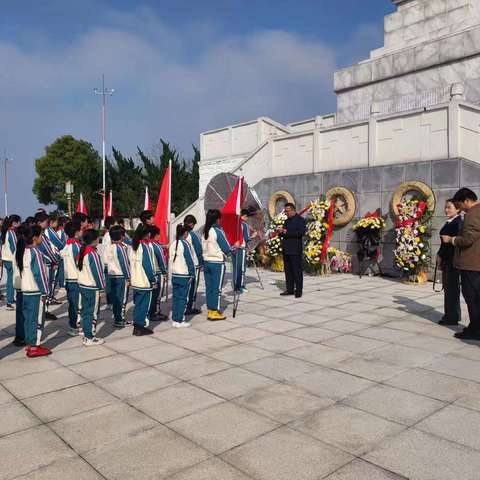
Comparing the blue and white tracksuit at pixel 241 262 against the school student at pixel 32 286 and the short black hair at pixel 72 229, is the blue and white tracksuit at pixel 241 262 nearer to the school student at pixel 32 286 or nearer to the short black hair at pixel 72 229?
the short black hair at pixel 72 229

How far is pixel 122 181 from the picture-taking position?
37.6 metres

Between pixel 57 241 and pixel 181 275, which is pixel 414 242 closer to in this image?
pixel 181 275

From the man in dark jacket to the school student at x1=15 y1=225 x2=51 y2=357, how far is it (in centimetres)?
520

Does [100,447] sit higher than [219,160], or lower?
lower

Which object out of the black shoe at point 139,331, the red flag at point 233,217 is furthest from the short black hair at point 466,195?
the black shoe at point 139,331

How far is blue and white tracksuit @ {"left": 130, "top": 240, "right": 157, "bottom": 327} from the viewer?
6254mm

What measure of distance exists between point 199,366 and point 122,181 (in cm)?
3446

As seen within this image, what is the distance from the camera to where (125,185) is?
1453 inches

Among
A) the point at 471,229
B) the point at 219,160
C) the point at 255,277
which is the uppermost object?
the point at 219,160

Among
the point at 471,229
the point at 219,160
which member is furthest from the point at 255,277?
the point at 219,160

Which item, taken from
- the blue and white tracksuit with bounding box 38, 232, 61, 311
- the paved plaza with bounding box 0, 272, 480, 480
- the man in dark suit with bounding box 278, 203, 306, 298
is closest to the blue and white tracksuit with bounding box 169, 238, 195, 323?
the paved plaza with bounding box 0, 272, 480, 480

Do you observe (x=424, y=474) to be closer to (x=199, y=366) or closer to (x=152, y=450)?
(x=152, y=450)

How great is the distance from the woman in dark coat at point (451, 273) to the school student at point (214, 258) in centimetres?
329

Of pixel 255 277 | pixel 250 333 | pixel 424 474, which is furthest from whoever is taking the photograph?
pixel 255 277
